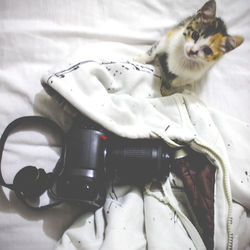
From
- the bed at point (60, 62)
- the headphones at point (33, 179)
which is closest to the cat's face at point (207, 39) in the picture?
the bed at point (60, 62)

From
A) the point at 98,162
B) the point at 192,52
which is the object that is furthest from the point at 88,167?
the point at 192,52

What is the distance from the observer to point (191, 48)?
0.64 meters

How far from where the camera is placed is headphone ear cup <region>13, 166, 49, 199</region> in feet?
1.68

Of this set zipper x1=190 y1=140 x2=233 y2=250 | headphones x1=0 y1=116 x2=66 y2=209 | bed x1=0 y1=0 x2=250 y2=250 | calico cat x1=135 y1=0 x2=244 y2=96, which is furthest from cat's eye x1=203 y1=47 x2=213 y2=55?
headphones x1=0 y1=116 x2=66 y2=209

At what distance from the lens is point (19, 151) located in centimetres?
60

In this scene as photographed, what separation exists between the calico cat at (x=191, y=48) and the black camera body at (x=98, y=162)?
0.81 feet

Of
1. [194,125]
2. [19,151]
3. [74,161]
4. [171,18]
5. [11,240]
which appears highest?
[171,18]

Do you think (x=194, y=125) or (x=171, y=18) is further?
(x=171, y=18)

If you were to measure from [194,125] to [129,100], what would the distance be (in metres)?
0.20

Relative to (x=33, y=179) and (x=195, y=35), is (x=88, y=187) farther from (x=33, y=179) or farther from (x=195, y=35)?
(x=195, y=35)

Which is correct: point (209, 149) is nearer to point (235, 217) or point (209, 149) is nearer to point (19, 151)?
point (235, 217)

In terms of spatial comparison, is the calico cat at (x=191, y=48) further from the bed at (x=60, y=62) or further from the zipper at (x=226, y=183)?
the zipper at (x=226, y=183)

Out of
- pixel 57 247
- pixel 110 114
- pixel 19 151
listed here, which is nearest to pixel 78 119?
pixel 110 114

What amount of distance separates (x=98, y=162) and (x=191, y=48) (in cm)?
43
